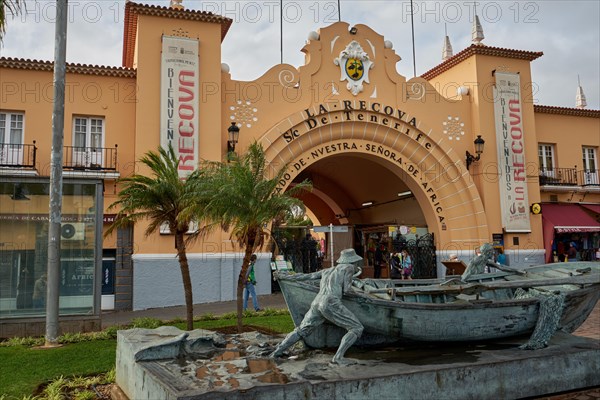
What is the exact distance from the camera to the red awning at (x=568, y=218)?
21.6m

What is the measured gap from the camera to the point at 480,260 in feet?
27.1

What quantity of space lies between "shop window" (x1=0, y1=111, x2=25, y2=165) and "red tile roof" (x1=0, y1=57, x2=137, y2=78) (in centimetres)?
146

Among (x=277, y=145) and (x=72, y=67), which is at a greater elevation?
(x=72, y=67)

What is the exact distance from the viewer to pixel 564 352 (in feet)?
21.3

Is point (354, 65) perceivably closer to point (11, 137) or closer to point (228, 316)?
point (228, 316)

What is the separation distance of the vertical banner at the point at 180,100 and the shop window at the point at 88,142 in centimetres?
211

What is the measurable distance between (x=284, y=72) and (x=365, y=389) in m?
14.7

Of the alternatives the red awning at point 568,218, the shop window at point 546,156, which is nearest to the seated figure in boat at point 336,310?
the red awning at point 568,218

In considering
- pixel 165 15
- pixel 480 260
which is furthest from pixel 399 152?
pixel 480 260

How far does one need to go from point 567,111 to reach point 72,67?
20224 millimetres

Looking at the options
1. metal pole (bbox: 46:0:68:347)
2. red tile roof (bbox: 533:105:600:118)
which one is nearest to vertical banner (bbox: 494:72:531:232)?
red tile roof (bbox: 533:105:600:118)

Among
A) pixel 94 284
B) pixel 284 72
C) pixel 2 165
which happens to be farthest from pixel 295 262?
pixel 2 165

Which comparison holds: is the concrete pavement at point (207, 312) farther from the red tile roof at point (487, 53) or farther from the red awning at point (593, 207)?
the red tile roof at point (487, 53)

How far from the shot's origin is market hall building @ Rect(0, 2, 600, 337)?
1220cm
